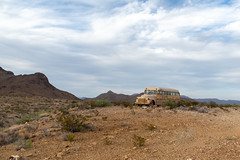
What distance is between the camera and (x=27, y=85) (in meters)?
84.2

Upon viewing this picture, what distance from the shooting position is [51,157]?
721cm

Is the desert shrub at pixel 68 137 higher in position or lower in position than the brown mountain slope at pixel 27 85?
lower

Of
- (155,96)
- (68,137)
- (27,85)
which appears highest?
(27,85)

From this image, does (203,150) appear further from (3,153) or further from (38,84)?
(38,84)

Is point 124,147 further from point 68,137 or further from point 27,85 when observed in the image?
point 27,85

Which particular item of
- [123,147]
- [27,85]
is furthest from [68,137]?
[27,85]

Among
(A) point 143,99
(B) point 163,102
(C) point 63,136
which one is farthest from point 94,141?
(B) point 163,102

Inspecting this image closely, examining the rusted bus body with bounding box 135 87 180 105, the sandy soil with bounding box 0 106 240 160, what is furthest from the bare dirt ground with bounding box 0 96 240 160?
the rusted bus body with bounding box 135 87 180 105

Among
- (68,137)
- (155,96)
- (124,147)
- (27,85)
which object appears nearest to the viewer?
(124,147)

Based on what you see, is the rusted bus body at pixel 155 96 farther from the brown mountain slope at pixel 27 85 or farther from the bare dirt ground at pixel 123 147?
the brown mountain slope at pixel 27 85

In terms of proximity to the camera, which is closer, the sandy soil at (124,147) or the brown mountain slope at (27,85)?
the sandy soil at (124,147)

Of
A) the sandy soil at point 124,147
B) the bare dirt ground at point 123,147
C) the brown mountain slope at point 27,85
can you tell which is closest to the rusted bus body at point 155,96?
the bare dirt ground at point 123,147

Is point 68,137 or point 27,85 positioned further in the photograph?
point 27,85

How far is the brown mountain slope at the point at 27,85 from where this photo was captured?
256ft
